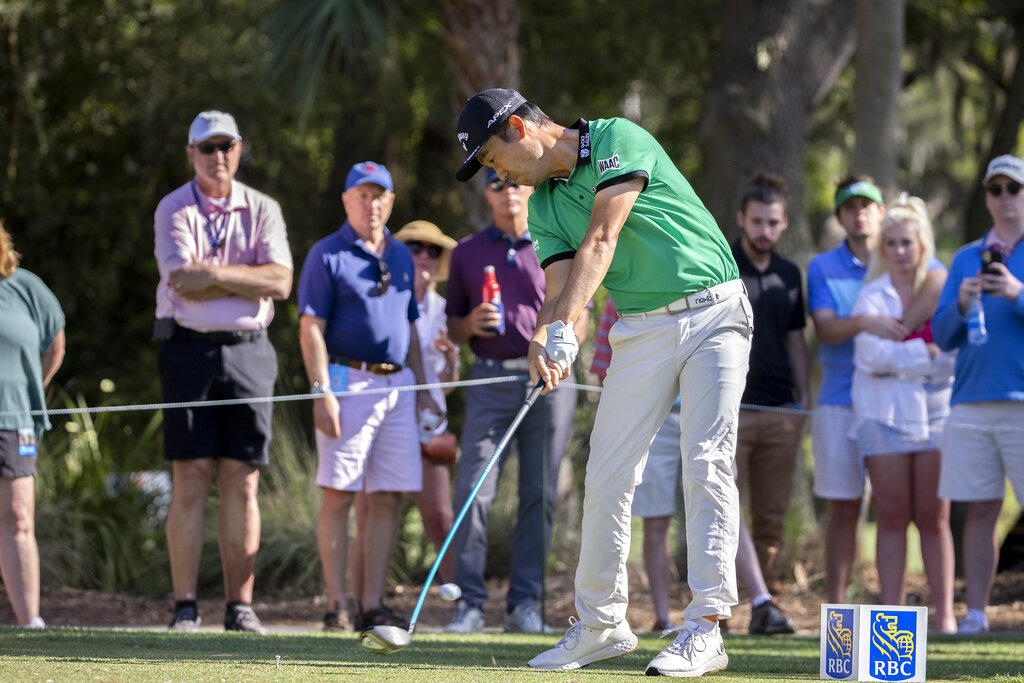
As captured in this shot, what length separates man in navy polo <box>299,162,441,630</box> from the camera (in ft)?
18.8

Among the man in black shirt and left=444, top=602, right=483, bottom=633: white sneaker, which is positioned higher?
the man in black shirt

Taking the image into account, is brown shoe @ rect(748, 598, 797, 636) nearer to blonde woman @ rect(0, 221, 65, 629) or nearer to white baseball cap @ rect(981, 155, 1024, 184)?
white baseball cap @ rect(981, 155, 1024, 184)

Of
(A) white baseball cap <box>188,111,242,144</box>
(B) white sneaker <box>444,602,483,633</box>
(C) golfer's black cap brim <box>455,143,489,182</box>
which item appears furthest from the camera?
(B) white sneaker <box>444,602,483,633</box>

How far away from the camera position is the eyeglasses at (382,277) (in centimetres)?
588

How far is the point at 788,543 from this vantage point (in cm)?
815

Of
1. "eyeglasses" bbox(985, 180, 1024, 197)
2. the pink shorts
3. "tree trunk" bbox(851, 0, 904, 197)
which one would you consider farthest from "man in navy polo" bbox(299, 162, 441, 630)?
"tree trunk" bbox(851, 0, 904, 197)

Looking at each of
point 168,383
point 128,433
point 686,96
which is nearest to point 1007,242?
point 168,383

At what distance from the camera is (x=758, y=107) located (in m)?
8.91

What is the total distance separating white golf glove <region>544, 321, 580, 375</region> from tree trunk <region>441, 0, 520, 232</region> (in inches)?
205

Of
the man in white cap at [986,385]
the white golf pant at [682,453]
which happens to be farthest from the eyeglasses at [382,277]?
the man in white cap at [986,385]

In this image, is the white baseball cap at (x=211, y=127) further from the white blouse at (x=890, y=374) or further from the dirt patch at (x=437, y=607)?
the white blouse at (x=890, y=374)

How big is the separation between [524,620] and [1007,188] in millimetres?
3255

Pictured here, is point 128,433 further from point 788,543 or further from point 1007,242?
point 1007,242

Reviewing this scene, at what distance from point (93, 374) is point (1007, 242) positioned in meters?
8.19
